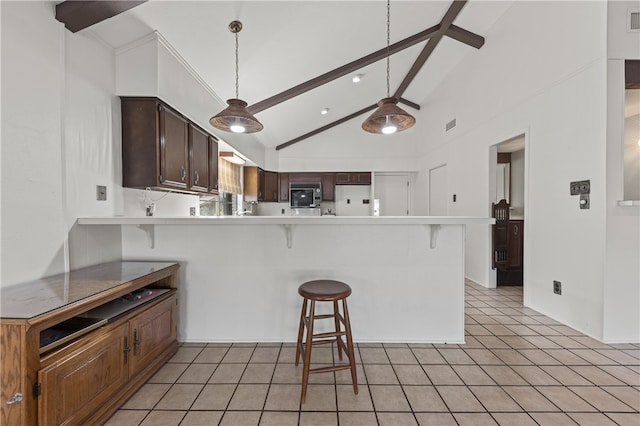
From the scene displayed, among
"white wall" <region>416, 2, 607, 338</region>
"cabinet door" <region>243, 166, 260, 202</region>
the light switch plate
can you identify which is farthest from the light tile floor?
"cabinet door" <region>243, 166, 260, 202</region>

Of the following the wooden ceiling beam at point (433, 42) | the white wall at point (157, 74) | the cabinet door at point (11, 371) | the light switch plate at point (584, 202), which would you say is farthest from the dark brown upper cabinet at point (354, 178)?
the cabinet door at point (11, 371)

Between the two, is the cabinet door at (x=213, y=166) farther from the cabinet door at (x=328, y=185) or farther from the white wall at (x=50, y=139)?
the cabinet door at (x=328, y=185)

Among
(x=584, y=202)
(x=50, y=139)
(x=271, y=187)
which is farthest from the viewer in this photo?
(x=271, y=187)

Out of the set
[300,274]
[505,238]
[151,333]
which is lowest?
[151,333]

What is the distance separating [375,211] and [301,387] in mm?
5059

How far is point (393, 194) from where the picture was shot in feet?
21.1

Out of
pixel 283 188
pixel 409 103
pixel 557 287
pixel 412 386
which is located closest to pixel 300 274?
pixel 412 386

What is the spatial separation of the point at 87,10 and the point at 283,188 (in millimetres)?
4761

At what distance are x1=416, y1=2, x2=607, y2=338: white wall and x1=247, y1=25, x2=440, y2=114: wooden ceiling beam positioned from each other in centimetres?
99

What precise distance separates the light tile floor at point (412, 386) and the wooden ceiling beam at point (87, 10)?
2.38 metres

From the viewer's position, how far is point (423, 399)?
1.55 m

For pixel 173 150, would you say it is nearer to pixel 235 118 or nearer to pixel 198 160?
pixel 198 160

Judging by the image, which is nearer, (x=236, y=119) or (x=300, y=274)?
(x=236, y=119)

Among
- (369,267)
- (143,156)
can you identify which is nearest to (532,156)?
(369,267)
